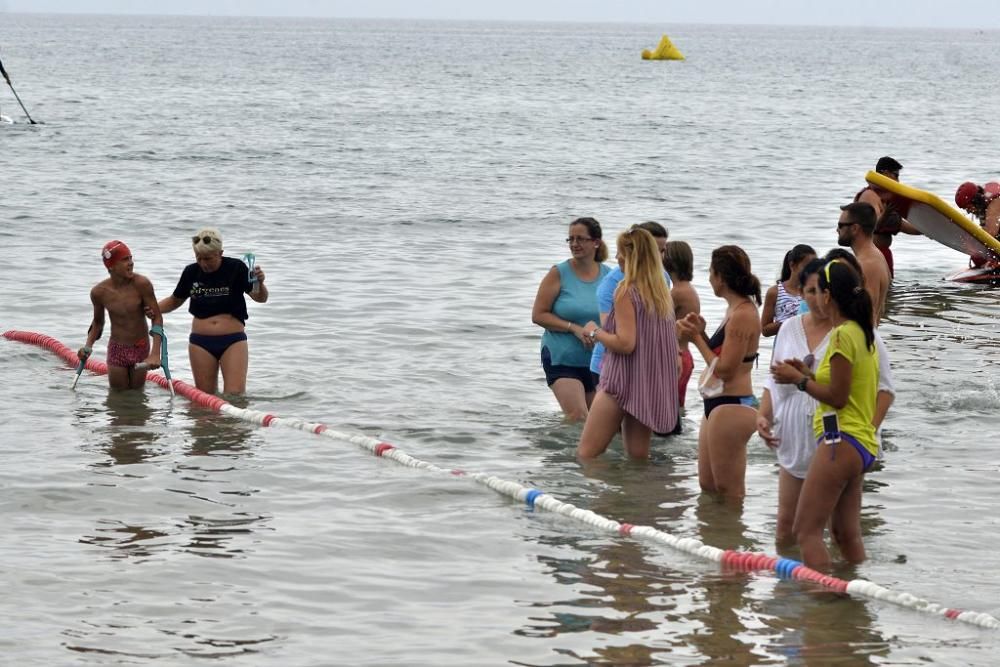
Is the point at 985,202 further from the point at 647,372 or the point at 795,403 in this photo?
the point at 795,403

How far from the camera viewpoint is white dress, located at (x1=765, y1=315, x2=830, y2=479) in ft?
23.0

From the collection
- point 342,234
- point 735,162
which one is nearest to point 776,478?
point 342,234

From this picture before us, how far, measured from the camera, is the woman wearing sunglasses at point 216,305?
11258 mm

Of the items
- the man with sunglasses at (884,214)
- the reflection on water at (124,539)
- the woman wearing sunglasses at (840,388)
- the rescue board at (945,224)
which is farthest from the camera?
the rescue board at (945,224)

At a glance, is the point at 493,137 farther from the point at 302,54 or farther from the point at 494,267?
the point at 302,54

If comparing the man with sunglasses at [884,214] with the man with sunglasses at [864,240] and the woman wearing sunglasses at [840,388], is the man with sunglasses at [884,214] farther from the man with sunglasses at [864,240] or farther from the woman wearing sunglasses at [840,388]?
the woman wearing sunglasses at [840,388]

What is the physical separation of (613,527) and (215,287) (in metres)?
4.29

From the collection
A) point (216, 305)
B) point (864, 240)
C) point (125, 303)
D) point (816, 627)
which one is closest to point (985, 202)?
point (864, 240)

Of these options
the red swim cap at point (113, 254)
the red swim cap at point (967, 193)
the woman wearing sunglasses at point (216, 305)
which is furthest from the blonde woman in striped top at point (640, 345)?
the red swim cap at point (967, 193)

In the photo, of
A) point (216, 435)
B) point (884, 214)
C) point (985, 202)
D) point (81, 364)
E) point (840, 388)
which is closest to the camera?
point (840, 388)

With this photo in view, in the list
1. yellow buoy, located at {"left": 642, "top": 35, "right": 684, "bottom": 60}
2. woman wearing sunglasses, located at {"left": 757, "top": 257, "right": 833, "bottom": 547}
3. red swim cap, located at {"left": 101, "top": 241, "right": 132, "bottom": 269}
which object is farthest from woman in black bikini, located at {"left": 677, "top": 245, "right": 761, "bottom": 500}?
yellow buoy, located at {"left": 642, "top": 35, "right": 684, "bottom": 60}

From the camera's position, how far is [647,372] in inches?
347

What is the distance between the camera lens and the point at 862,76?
114m

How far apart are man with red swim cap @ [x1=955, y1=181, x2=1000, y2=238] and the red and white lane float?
36.0ft
